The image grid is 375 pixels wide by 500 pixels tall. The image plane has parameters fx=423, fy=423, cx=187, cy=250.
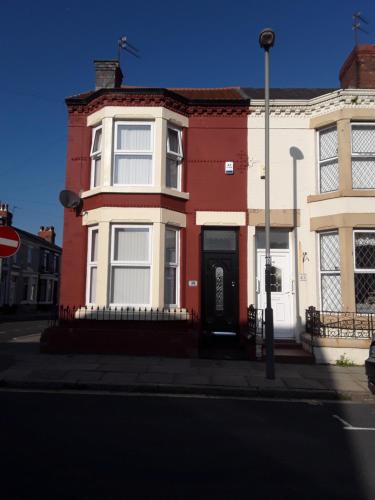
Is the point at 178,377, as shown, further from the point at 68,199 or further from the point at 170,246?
the point at 68,199

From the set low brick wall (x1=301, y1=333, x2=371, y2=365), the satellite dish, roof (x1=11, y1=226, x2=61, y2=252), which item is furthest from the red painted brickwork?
roof (x1=11, y1=226, x2=61, y2=252)

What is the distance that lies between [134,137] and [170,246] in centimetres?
313

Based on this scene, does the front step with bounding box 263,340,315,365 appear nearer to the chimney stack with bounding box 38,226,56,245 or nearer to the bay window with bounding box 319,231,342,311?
the bay window with bounding box 319,231,342,311

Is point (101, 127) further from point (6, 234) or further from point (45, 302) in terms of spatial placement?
point (45, 302)

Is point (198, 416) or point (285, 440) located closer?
point (285, 440)

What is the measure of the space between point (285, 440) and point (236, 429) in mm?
675

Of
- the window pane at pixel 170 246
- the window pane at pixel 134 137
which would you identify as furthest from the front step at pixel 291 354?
the window pane at pixel 134 137

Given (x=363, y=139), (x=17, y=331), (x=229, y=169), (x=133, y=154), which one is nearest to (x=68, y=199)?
(x=133, y=154)

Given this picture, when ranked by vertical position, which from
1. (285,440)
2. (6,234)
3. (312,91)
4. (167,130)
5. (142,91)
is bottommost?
(285,440)

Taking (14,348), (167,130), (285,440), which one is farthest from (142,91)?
(285,440)

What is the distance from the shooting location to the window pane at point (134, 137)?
11.5 meters

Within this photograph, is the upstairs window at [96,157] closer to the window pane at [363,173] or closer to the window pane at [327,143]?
the window pane at [327,143]

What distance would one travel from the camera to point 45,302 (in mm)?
47281

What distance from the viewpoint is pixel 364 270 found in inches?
424
